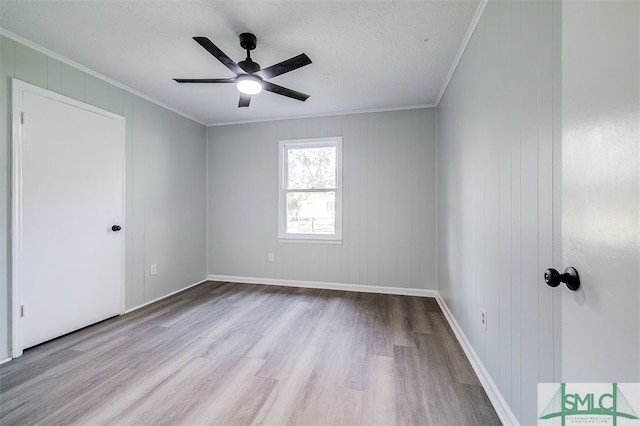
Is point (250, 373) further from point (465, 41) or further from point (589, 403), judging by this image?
point (465, 41)

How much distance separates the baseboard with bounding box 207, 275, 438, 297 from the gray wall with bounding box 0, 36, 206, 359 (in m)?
0.52

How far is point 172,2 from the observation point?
64.3 inches

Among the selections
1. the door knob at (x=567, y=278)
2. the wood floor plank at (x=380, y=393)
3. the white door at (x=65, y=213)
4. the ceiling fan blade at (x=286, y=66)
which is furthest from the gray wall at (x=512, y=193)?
the white door at (x=65, y=213)

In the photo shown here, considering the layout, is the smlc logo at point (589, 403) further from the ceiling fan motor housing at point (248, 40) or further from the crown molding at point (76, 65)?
the crown molding at point (76, 65)

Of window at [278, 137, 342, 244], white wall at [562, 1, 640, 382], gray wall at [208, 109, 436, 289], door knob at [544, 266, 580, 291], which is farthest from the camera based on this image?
window at [278, 137, 342, 244]

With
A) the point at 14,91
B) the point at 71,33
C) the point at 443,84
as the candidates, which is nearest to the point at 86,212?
the point at 14,91

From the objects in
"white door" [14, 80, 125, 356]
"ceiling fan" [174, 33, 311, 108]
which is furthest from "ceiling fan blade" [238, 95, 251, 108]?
"white door" [14, 80, 125, 356]

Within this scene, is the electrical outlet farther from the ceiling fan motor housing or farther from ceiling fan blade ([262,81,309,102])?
the ceiling fan motor housing

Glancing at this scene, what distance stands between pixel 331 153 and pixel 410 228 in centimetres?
152

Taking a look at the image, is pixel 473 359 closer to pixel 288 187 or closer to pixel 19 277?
pixel 288 187

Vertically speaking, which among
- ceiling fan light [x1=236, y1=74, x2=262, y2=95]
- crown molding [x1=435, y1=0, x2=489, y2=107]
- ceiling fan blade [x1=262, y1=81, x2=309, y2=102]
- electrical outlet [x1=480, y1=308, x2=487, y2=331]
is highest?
crown molding [x1=435, y1=0, x2=489, y2=107]

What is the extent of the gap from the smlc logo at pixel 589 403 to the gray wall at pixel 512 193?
68mm

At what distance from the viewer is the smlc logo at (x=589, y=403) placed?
0.64 m

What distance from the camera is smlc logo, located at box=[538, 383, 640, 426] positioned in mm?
642
